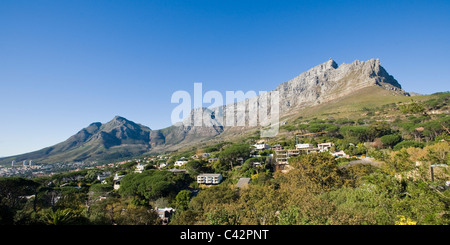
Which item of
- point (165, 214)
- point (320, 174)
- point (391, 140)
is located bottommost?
point (165, 214)

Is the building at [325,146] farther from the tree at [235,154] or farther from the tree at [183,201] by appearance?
the tree at [183,201]

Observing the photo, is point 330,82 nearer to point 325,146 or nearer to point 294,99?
point 294,99

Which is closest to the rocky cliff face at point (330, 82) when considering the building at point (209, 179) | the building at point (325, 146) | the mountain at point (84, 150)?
the building at point (325, 146)

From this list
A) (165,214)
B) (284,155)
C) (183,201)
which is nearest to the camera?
(165,214)

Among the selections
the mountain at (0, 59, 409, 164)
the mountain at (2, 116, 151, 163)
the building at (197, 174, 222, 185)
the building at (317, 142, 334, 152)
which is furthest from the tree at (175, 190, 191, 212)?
the mountain at (2, 116, 151, 163)

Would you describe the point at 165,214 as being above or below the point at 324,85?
below

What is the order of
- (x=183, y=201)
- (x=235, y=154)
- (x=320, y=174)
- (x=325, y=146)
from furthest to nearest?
(x=325, y=146)
(x=235, y=154)
(x=183, y=201)
(x=320, y=174)

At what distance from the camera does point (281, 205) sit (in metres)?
12.1

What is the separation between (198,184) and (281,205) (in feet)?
73.6

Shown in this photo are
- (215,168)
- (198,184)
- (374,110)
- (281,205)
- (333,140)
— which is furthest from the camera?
(374,110)

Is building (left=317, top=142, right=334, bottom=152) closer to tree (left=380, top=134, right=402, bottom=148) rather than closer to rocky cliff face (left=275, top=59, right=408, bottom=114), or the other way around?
tree (left=380, top=134, right=402, bottom=148)

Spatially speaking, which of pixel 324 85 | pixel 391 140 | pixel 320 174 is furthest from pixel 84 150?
pixel 391 140
